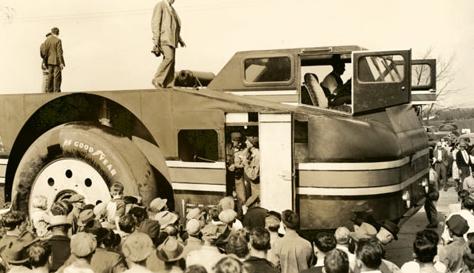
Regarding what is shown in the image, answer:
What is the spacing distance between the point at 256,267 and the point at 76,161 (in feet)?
12.5

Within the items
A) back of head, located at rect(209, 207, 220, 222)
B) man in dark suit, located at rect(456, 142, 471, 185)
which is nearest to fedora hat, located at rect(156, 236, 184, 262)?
back of head, located at rect(209, 207, 220, 222)

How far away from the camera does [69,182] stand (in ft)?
24.6

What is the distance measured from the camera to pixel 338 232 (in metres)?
5.30

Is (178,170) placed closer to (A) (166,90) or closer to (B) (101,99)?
(A) (166,90)

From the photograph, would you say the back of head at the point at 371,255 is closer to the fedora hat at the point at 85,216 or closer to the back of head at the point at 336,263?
the back of head at the point at 336,263

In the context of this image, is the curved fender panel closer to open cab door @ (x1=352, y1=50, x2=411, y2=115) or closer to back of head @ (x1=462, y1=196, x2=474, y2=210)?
open cab door @ (x1=352, y1=50, x2=411, y2=115)

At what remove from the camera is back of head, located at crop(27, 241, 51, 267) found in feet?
13.9

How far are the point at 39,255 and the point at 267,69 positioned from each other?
4.61 meters

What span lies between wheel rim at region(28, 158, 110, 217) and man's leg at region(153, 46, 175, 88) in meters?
1.38

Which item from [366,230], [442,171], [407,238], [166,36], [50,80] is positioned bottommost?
[407,238]

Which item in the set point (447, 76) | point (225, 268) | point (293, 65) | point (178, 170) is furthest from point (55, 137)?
point (447, 76)

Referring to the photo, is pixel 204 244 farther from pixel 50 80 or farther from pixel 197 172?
pixel 50 80

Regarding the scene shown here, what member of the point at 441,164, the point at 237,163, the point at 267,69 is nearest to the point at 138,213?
the point at 237,163

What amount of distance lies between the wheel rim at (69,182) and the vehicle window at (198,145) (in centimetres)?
103
